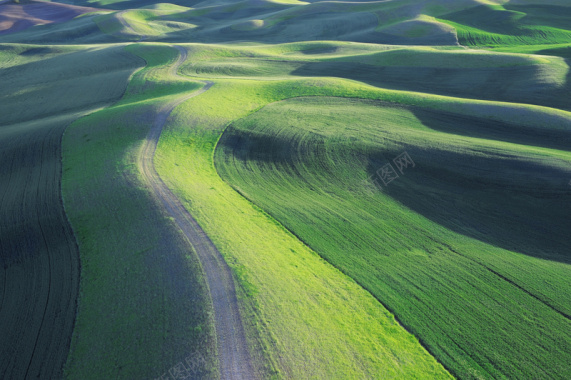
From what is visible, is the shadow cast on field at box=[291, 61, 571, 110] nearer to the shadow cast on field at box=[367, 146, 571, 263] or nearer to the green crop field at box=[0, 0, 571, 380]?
the green crop field at box=[0, 0, 571, 380]

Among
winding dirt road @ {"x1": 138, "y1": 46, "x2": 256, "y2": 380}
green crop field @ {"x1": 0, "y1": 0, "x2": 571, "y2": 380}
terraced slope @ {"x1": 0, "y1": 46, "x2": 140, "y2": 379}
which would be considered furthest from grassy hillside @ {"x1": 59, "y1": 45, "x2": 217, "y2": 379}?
terraced slope @ {"x1": 0, "y1": 46, "x2": 140, "y2": 379}

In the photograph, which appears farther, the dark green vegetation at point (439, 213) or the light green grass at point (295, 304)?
the dark green vegetation at point (439, 213)

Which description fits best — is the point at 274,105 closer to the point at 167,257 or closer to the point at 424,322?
the point at 167,257

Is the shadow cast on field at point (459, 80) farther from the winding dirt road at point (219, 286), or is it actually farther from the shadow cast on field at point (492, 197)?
the winding dirt road at point (219, 286)

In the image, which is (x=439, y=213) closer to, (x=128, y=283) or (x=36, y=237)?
(x=128, y=283)

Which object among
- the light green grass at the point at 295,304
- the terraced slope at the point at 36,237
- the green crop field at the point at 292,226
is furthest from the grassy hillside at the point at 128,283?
the light green grass at the point at 295,304

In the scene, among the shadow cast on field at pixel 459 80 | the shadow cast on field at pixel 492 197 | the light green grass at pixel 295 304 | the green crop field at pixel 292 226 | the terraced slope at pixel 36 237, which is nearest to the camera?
the light green grass at pixel 295 304

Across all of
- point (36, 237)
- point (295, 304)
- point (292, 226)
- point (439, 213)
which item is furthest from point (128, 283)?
point (439, 213)
